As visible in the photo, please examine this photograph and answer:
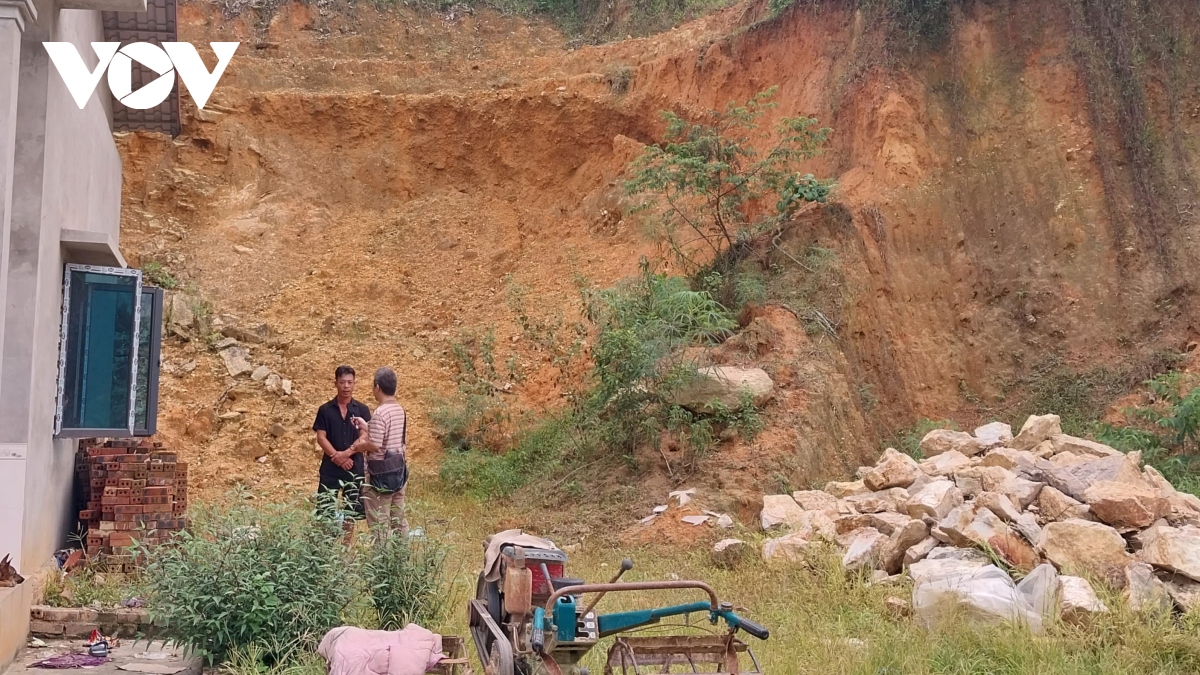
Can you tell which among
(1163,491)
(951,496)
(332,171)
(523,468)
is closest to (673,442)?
(523,468)

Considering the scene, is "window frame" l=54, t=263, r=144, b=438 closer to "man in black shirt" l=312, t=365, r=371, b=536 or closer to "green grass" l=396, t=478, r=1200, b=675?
"man in black shirt" l=312, t=365, r=371, b=536

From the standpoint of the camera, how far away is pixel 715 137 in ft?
40.8

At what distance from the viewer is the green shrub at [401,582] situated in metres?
5.49

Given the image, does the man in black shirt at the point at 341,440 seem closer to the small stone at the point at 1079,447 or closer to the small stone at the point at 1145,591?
the small stone at the point at 1145,591

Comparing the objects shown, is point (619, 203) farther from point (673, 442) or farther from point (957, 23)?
point (673, 442)

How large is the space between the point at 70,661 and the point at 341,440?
2290mm

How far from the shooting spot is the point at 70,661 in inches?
206

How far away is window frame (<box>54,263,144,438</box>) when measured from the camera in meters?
6.68

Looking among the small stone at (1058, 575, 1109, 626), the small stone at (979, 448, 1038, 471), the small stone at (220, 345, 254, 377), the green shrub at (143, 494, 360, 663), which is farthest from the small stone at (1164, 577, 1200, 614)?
the small stone at (220, 345, 254, 377)

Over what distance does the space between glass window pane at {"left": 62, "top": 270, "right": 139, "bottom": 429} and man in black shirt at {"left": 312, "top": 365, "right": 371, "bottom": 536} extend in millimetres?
1462

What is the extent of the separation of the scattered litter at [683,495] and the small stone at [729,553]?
1.50m

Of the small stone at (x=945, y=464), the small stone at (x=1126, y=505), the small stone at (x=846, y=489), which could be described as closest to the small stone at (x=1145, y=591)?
the small stone at (x=1126, y=505)

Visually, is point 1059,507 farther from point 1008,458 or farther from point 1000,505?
point 1008,458

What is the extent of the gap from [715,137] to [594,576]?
6457 mm
